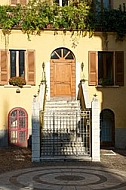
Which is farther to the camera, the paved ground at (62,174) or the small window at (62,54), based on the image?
the small window at (62,54)

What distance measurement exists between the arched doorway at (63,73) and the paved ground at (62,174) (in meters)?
5.34

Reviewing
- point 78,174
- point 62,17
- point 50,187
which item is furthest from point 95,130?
point 62,17

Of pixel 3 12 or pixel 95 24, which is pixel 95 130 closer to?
pixel 95 24

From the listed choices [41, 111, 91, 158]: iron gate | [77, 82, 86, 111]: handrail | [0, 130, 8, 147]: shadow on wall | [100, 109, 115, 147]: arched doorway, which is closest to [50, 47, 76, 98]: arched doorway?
[77, 82, 86, 111]: handrail

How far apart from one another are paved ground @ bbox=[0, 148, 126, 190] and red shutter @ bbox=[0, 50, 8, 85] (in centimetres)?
490

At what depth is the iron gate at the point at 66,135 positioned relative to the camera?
1377 centimetres

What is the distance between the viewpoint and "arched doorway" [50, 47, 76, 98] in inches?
730

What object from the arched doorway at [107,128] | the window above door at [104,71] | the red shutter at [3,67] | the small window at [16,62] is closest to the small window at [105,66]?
the window above door at [104,71]

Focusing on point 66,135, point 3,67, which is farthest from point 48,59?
point 66,135

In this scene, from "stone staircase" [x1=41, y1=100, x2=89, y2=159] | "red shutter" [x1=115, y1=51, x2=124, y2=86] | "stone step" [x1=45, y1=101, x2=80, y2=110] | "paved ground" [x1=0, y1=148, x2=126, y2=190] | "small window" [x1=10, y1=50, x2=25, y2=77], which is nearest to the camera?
"paved ground" [x1=0, y1=148, x2=126, y2=190]

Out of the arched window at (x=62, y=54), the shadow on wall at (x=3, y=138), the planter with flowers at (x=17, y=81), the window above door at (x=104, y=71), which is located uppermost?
the arched window at (x=62, y=54)

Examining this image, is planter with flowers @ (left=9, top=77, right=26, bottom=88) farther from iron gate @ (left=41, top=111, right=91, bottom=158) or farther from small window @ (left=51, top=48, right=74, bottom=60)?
iron gate @ (left=41, top=111, right=91, bottom=158)

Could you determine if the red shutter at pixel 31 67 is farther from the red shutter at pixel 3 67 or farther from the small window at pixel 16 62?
the red shutter at pixel 3 67

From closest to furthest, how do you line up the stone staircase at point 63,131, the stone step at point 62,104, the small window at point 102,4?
the stone staircase at point 63,131
the stone step at point 62,104
the small window at point 102,4
